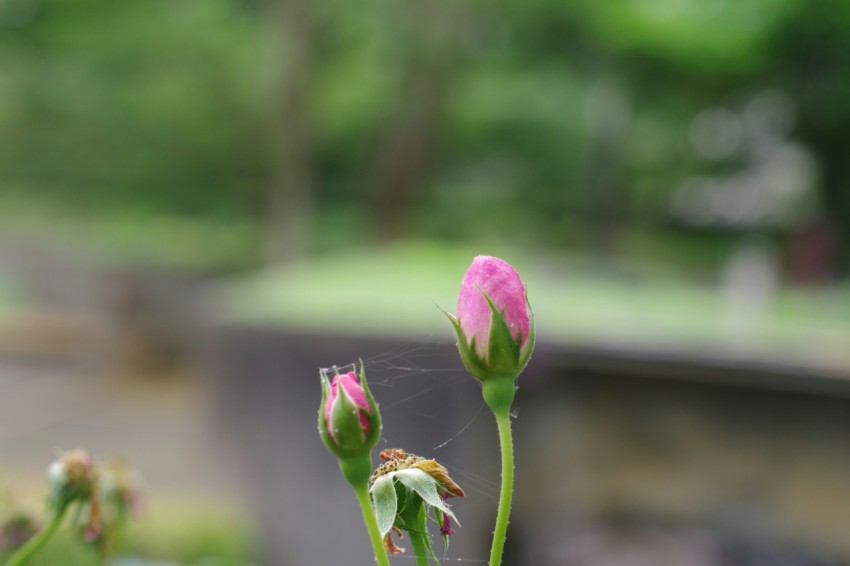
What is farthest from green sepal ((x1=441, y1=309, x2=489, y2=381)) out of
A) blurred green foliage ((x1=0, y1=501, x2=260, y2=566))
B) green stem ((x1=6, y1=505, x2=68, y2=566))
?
blurred green foliage ((x1=0, y1=501, x2=260, y2=566))

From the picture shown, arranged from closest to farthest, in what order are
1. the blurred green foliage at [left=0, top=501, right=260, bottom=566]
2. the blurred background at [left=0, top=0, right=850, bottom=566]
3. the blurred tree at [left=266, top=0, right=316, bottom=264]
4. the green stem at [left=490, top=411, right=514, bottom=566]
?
the green stem at [left=490, top=411, right=514, bottom=566]
the blurred background at [left=0, top=0, right=850, bottom=566]
the blurred green foliage at [left=0, top=501, right=260, bottom=566]
the blurred tree at [left=266, top=0, right=316, bottom=264]

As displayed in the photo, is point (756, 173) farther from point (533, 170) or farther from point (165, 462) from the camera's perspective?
point (165, 462)

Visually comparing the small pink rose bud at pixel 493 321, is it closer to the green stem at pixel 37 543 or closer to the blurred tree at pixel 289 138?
the green stem at pixel 37 543

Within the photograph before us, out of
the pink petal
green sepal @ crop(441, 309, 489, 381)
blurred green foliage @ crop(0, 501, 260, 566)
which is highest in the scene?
the pink petal

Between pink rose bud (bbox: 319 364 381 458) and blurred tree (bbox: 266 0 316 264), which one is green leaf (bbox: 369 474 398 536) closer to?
pink rose bud (bbox: 319 364 381 458)

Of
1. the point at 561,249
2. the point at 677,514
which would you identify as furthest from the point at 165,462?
the point at 561,249

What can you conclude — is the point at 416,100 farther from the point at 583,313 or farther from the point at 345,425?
the point at 345,425

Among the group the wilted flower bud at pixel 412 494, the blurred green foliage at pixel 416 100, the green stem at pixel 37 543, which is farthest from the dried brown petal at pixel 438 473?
the blurred green foliage at pixel 416 100
